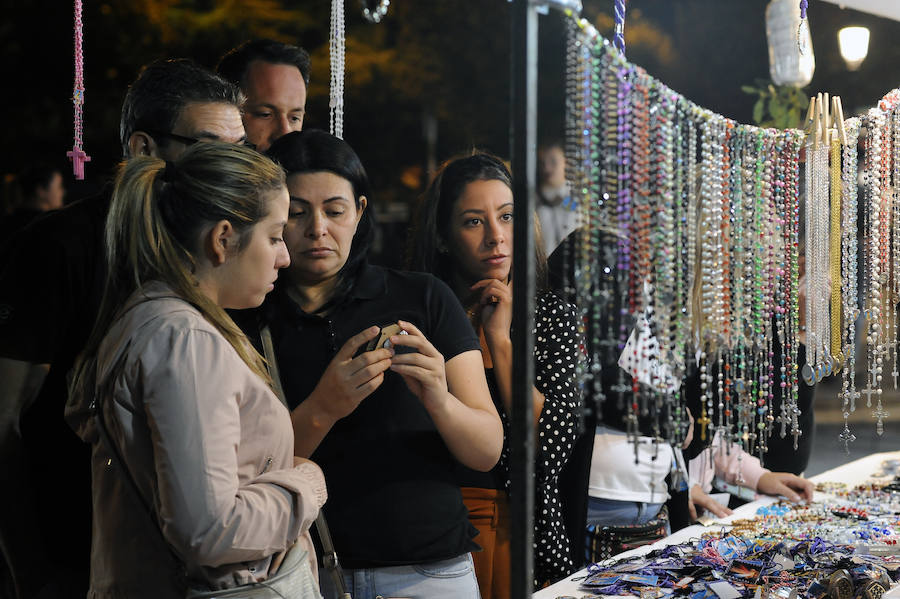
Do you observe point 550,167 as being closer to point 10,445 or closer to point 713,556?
point 713,556

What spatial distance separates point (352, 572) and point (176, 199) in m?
0.87

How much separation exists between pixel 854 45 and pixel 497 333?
3.16 m

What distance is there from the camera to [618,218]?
1.78 m

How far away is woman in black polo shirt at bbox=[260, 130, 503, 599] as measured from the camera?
191 cm

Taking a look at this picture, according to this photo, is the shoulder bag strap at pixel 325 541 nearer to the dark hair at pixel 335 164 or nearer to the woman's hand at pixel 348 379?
the woman's hand at pixel 348 379

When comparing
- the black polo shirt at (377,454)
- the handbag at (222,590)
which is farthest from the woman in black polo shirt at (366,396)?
the handbag at (222,590)

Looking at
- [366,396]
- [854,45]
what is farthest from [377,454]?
[854,45]

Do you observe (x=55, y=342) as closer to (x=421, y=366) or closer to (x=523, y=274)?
(x=421, y=366)

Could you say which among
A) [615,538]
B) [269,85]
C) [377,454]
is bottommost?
[615,538]

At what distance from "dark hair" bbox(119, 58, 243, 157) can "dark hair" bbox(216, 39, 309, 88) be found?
36 centimetres

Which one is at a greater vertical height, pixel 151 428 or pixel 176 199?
pixel 176 199

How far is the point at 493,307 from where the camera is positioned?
2.32 m

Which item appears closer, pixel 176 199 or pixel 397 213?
pixel 176 199

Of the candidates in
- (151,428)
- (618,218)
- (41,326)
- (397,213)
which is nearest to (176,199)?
(151,428)
